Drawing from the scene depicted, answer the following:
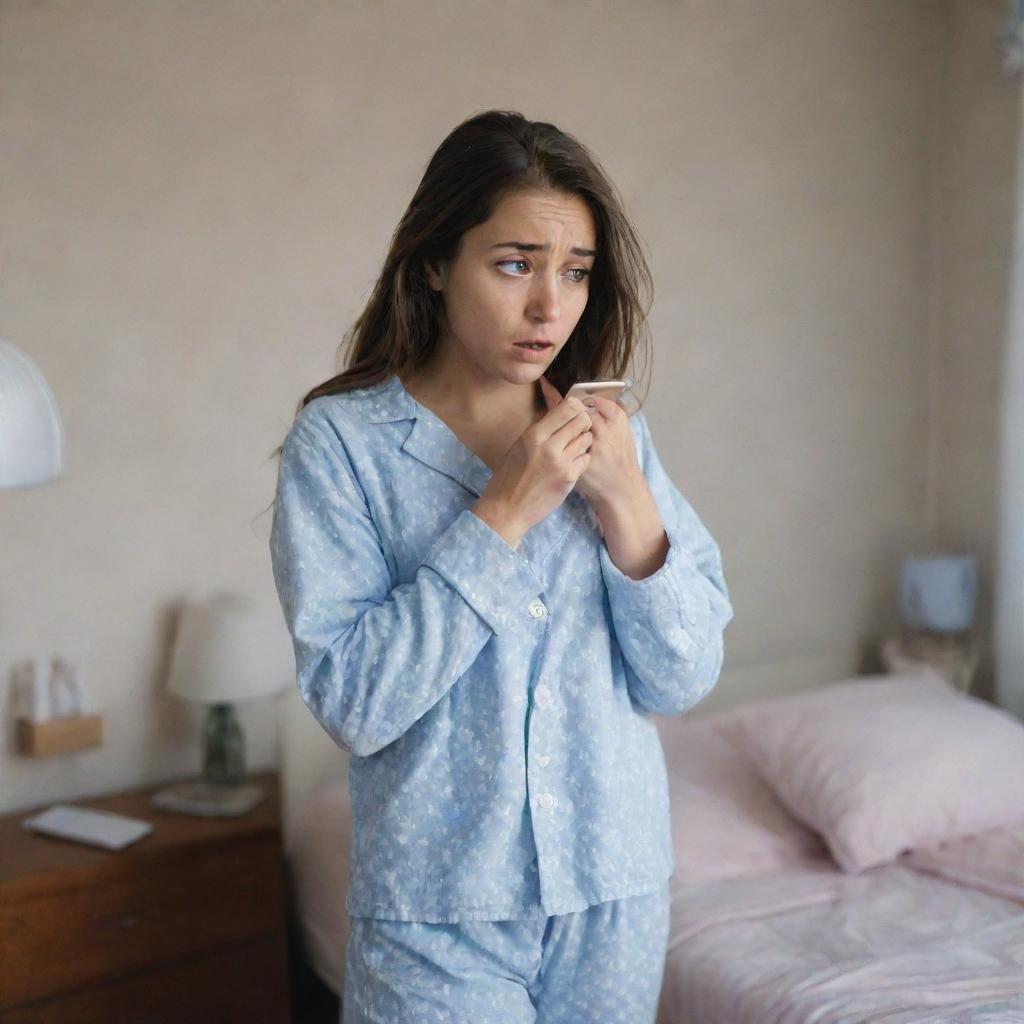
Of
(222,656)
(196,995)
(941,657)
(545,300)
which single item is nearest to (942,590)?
(941,657)

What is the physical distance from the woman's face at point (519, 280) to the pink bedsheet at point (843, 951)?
3.35 ft

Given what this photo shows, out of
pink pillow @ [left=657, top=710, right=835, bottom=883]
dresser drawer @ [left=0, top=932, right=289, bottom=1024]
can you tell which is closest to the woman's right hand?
pink pillow @ [left=657, top=710, right=835, bottom=883]

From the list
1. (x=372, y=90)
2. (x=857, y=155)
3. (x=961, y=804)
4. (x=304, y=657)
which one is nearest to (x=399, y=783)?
(x=304, y=657)

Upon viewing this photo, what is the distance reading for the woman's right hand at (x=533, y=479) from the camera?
3.75 ft

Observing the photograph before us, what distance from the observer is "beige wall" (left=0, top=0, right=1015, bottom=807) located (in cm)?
230

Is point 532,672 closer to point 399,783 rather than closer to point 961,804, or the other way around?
point 399,783

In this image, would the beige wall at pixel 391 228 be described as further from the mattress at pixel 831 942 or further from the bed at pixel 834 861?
the mattress at pixel 831 942

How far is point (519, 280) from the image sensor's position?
1.17 meters

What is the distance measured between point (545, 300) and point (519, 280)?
0.11ft

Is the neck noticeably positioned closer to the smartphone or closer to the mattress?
the smartphone


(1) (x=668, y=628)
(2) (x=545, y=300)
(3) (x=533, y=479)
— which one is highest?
(2) (x=545, y=300)

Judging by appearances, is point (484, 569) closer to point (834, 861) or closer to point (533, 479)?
point (533, 479)

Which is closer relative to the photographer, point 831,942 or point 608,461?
point 608,461

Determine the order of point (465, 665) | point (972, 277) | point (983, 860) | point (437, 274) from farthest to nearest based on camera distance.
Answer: point (972, 277) < point (983, 860) < point (437, 274) < point (465, 665)
